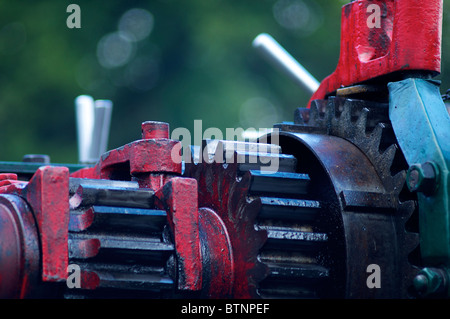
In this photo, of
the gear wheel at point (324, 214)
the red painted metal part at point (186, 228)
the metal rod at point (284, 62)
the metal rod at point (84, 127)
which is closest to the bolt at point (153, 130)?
the gear wheel at point (324, 214)

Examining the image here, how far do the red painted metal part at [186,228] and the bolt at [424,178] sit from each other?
0.45 metres

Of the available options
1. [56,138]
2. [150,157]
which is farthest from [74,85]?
[150,157]

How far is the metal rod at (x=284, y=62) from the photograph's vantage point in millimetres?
2854

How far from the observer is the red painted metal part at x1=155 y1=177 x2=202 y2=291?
59.4 inches

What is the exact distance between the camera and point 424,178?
4.60 feet

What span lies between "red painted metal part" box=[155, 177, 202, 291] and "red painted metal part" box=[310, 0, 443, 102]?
1.79 ft

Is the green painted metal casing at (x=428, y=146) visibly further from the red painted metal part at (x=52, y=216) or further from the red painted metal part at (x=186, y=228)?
the red painted metal part at (x=52, y=216)

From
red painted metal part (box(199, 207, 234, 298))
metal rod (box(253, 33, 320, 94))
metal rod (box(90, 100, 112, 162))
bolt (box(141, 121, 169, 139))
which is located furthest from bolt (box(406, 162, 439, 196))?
metal rod (box(90, 100, 112, 162))
